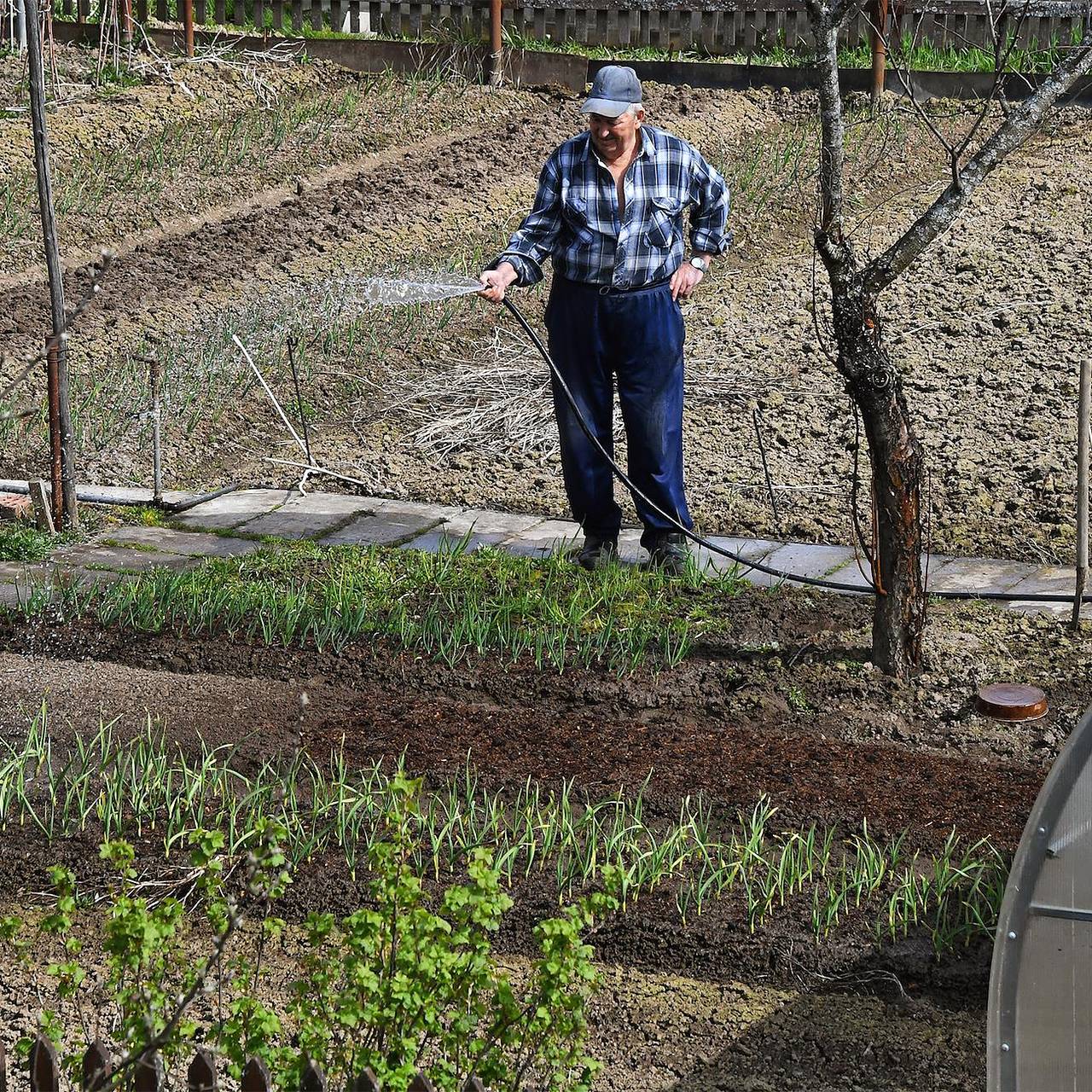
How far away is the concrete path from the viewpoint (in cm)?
572

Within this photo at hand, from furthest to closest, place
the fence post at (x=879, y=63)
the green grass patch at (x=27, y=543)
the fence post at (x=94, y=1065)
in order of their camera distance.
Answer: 1. the fence post at (x=879, y=63)
2. the green grass patch at (x=27, y=543)
3. the fence post at (x=94, y=1065)

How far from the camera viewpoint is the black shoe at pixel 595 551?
5805 mm

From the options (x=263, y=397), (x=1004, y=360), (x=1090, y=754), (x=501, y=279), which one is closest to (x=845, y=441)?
(x=1004, y=360)

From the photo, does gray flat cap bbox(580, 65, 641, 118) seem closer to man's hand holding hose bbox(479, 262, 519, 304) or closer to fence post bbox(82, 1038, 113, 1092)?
man's hand holding hose bbox(479, 262, 519, 304)

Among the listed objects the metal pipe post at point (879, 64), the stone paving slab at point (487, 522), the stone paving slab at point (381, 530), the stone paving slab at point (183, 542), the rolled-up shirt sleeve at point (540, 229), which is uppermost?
the metal pipe post at point (879, 64)

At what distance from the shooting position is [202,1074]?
2.47 meters

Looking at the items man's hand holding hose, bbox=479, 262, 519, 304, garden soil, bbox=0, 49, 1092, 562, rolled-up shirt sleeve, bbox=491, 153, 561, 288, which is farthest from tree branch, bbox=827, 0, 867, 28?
man's hand holding hose, bbox=479, 262, 519, 304

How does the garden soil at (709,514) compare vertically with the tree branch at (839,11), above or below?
below

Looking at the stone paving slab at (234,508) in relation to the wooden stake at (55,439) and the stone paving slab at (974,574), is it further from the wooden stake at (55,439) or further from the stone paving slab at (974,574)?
the stone paving slab at (974,574)

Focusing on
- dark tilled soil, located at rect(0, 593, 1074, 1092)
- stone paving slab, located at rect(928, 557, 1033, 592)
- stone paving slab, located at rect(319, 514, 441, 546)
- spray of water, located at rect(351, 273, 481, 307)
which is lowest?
dark tilled soil, located at rect(0, 593, 1074, 1092)

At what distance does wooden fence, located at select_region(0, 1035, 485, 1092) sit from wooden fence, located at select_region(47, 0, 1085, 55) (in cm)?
A: 1186

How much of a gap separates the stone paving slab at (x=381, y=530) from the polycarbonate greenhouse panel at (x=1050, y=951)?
4000 millimetres

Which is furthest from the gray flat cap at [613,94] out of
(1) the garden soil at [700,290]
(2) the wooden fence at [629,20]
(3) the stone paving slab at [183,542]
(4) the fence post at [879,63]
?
(2) the wooden fence at [629,20]

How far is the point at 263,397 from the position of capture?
26.2 feet
